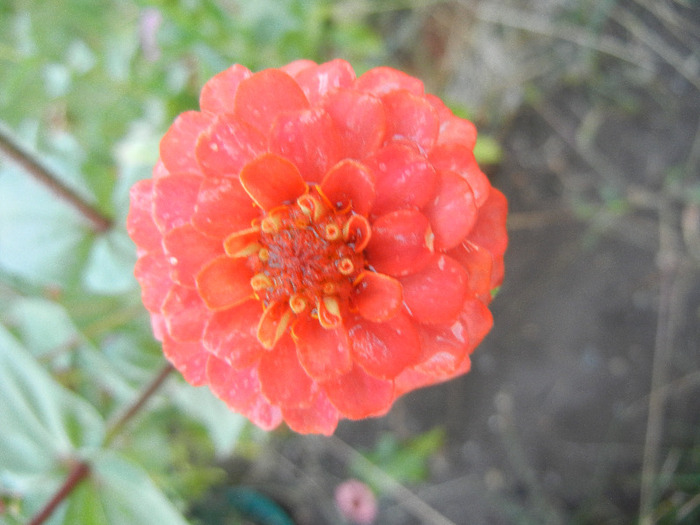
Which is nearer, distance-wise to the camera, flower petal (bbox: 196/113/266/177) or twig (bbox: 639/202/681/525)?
flower petal (bbox: 196/113/266/177)

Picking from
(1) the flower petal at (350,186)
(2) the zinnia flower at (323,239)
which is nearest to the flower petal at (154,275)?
(2) the zinnia flower at (323,239)

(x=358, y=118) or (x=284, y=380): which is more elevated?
(x=358, y=118)

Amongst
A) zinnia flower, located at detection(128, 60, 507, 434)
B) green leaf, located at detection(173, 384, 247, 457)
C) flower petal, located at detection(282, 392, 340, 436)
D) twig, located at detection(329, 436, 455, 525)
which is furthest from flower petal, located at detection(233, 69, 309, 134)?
twig, located at detection(329, 436, 455, 525)

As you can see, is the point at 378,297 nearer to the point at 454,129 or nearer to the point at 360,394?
the point at 360,394

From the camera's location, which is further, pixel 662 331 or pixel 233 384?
pixel 662 331

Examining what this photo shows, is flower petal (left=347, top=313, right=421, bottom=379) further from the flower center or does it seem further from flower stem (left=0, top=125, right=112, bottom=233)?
flower stem (left=0, top=125, right=112, bottom=233)

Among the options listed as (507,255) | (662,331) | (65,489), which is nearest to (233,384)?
(65,489)
